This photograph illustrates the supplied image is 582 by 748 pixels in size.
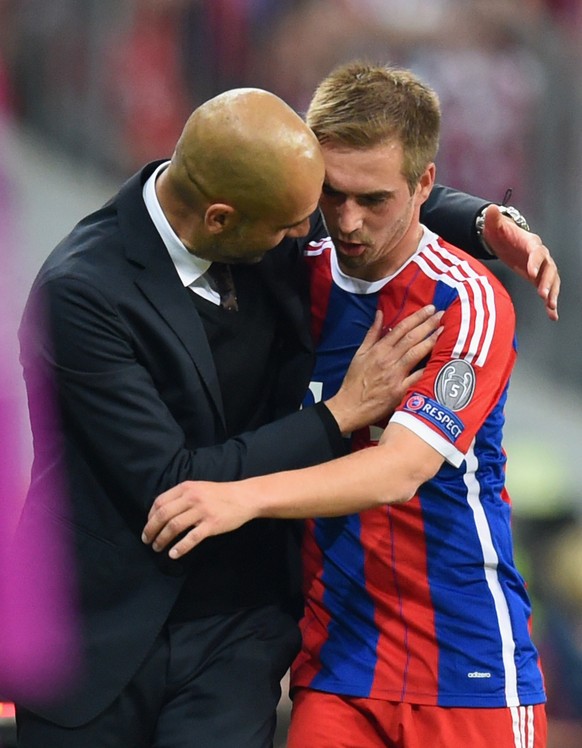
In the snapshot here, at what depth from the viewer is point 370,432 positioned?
93.6 inches

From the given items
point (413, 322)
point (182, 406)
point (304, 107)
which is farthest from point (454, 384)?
point (304, 107)

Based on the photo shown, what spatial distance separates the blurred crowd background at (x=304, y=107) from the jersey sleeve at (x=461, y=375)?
2012 millimetres

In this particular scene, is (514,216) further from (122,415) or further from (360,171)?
(122,415)

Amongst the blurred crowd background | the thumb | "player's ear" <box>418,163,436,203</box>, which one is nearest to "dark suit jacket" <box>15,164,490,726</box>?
the thumb

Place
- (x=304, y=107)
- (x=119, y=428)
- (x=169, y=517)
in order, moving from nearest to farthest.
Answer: (x=169, y=517) → (x=119, y=428) → (x=304, y=107)

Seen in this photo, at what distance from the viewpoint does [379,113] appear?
7.40 feet

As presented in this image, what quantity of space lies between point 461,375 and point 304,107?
7.72ft

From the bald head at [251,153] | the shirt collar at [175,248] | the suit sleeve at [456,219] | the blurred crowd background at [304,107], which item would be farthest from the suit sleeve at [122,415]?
the blurred crowd background at [304,107]

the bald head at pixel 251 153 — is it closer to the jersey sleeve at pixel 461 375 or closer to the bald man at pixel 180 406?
the bald man at pixel 180 406

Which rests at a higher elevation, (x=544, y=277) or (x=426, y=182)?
(x=426, y=182)

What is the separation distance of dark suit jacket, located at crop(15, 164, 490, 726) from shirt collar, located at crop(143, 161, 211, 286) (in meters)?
0.01

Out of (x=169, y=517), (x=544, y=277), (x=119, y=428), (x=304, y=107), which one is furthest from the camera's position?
(x=304, y=107)

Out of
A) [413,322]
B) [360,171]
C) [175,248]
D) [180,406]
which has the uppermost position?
[360,171]

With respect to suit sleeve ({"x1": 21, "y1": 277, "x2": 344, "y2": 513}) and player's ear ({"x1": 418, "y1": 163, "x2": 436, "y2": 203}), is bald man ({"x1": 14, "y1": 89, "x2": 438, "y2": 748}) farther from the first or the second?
player's ear ({"x1": 418, "y1": 163, "x2": 436, "y2": 203})
